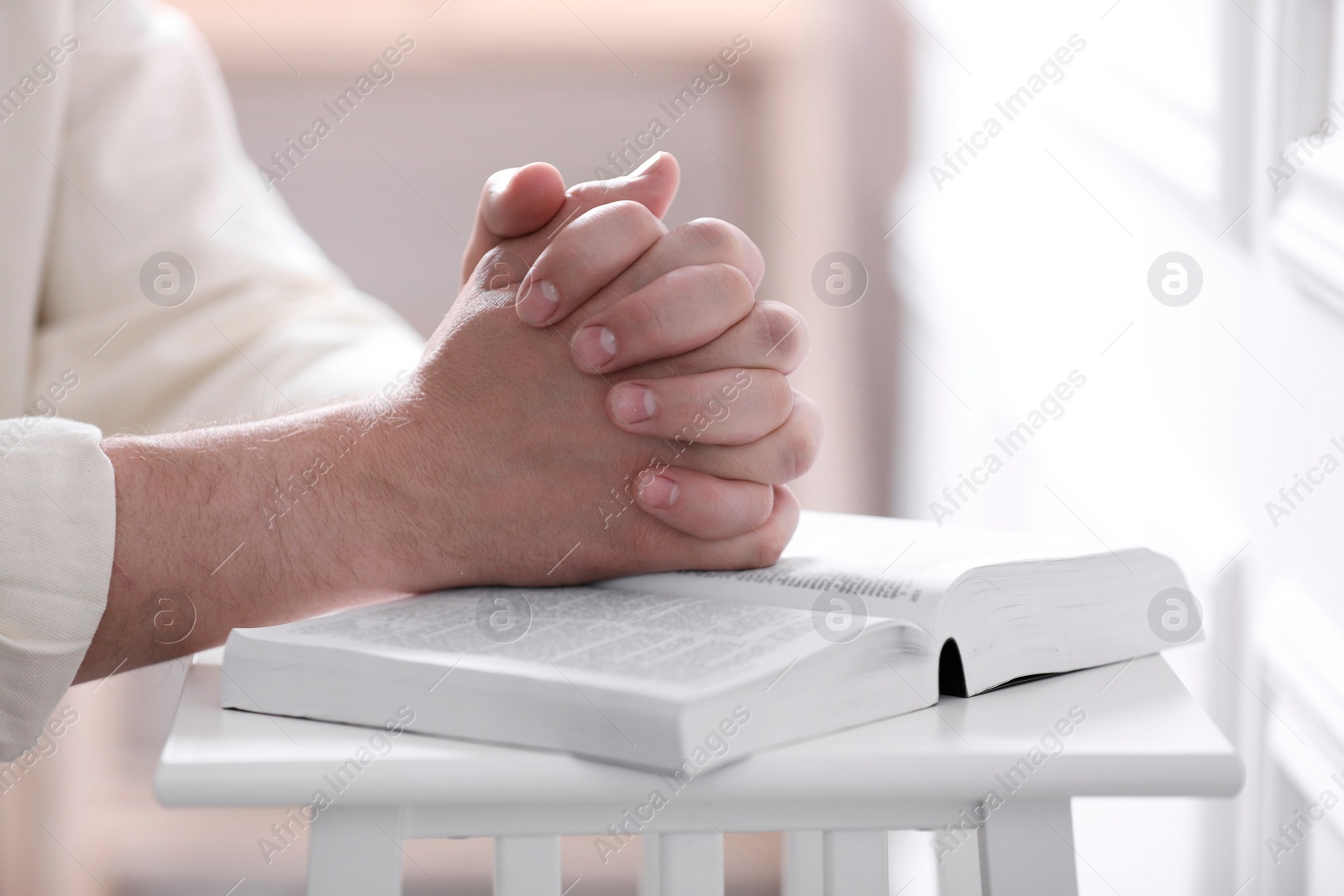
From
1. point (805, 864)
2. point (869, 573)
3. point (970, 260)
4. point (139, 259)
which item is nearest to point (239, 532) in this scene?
point (869, 573)

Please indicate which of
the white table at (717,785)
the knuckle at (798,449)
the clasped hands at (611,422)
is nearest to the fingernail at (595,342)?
the clasped hands at (611,422)

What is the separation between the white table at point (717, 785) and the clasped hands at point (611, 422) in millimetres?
153

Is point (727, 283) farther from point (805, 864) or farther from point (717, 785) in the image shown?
point (805, 864)

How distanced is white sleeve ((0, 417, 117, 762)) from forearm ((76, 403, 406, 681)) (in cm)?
2

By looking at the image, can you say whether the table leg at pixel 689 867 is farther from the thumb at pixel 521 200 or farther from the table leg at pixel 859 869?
the thumb at pixel 521 200

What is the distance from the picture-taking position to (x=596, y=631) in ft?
1.55

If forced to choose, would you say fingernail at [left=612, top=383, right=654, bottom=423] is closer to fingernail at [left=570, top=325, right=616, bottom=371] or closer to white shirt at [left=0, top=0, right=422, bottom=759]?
fingernail at [left=570, top=325, right=616, bottom=371]

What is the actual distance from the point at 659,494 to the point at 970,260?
1.02 m

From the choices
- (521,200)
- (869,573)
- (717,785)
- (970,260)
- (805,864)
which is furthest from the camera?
(970,260)

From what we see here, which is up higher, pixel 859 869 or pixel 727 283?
pixel 727 283

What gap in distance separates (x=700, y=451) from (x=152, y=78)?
0.81 metres

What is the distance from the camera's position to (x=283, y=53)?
6.84ft

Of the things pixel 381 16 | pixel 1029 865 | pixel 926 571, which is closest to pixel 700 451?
pixel 926 571

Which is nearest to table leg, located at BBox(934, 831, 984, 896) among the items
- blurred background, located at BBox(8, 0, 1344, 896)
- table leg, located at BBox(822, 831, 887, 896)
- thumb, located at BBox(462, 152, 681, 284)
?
table leg, located at BBox(822, 831, 887, 896)
